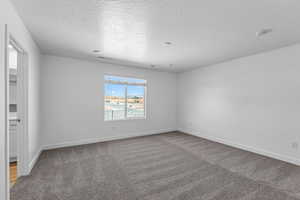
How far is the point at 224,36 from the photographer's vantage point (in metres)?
2.43

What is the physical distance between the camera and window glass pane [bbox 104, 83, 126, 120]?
14.5 feet

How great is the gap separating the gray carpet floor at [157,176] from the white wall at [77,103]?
0.53 metres

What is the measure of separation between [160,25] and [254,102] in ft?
10.0

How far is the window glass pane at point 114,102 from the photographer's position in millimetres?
4430

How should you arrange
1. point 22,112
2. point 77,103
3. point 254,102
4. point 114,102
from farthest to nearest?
point 114,102
point 77,103
point 254,102
point 22,112

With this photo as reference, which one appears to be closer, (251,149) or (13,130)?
(13,130)

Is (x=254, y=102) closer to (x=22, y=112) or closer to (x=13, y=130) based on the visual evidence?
(x=22, y=112)

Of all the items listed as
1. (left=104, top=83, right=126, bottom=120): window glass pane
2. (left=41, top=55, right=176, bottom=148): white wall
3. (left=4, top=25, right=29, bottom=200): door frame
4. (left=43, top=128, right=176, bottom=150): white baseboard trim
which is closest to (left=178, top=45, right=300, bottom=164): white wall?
(left=43, top=128, right=176, bottom=150): white baseboard trim

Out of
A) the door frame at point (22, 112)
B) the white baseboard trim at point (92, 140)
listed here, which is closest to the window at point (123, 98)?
the white baseboard trim at point (92, 140)

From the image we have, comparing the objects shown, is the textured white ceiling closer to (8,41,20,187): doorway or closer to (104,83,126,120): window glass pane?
(8,41,20,187): doorway

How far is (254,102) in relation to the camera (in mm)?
3375

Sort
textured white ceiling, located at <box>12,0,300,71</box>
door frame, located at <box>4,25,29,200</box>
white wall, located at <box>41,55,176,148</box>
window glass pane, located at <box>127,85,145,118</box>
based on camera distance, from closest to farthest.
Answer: textured white ceiling, located at <box>12,0,300,71</box> < door frame, located at <box>4,25,29,200</box> < white wall, located at <box>41,55,176,148</box> < window glass pane, located at <box>127,85,145,118</box>

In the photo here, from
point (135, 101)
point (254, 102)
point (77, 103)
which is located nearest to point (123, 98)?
point (135, 101)

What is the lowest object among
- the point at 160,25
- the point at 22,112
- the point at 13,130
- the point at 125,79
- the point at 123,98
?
the point at 13,130
